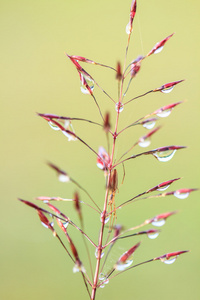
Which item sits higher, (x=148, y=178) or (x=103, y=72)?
(x=103, y=72)

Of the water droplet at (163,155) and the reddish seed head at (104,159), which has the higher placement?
the reddish seed head at (104,159)

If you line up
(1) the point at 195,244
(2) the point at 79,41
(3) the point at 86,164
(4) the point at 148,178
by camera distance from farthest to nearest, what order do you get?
(2) the point at 79,41
(3) the point at 86,164
(4) the point at 148,178
(1) the point at 195,244

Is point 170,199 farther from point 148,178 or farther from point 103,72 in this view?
point 103,72

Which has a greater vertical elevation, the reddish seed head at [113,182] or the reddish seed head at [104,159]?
the reddish seed head at [104,159]

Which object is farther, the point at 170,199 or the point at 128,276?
the point at 170,199

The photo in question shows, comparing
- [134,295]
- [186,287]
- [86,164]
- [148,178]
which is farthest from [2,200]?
[186,287]

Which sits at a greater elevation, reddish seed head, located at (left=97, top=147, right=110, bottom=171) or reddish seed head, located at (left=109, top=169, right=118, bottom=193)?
reddish seed head, located at (left=97, top=147, right=110, bottom=171)

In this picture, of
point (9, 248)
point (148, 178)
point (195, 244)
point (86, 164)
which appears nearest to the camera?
point (195, 244)

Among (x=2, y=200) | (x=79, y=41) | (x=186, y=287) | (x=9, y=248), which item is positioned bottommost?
(x=186, y=287)

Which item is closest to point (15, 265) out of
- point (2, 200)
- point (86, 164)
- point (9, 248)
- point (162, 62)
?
point (9, 248)

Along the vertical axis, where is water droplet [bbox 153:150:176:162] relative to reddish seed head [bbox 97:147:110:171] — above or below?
below
